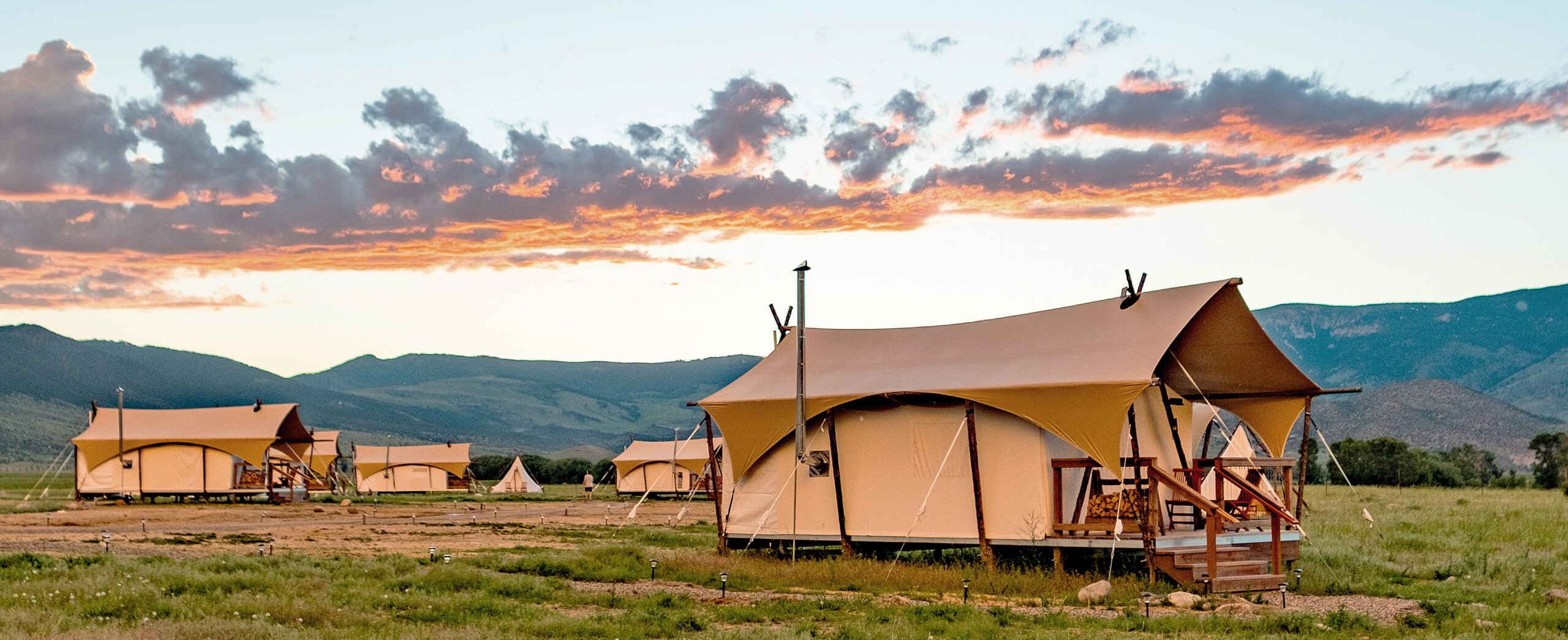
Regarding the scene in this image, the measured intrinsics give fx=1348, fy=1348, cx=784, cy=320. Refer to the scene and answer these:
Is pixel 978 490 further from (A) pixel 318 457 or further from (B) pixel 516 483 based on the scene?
(B) pixel 516 483

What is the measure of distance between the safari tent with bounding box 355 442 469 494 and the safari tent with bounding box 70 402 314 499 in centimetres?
2012

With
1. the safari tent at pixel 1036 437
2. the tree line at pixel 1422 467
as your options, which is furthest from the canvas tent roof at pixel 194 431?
the tree line at pixel 1422 467

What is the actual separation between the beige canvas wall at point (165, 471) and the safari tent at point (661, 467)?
861 inches

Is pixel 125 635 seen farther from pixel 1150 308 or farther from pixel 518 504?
pixel 518 504

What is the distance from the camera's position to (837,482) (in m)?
23.5

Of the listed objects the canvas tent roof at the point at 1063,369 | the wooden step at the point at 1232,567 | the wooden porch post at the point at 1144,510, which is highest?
the canvas tent roof at the point at 1063,369

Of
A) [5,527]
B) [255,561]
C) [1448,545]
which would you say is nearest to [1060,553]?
[1448,545]

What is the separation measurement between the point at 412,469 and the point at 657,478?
15961 millimetres

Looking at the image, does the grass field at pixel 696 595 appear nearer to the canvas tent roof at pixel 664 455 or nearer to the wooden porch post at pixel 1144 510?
the wooden porch post at pixel 1144 510

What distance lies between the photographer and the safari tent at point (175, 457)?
52.4 meters

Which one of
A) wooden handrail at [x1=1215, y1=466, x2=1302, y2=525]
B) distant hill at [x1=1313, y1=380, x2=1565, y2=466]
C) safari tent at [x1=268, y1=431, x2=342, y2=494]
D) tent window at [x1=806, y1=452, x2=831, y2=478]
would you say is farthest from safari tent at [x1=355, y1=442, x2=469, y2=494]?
distant hill at [x1=1313, y1=380, x2=1565, y2=466]

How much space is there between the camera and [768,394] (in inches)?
973

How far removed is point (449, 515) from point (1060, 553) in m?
27.6

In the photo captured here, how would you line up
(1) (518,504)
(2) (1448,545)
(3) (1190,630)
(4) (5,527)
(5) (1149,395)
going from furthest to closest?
(1) (518,504) < (4) (5,527) < (2) (1448,545) < (5) (1149,395) < (3) (1190,630)
